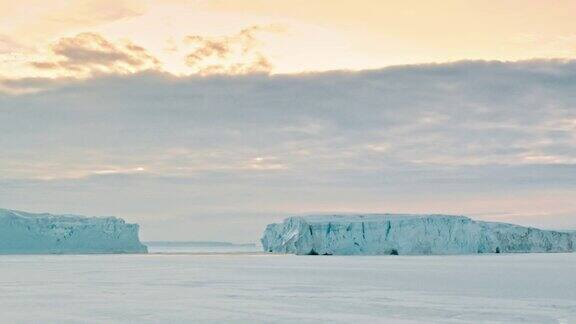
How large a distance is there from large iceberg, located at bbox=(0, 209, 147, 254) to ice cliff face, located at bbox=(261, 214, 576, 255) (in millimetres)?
14723

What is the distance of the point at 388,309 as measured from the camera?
1714 cm

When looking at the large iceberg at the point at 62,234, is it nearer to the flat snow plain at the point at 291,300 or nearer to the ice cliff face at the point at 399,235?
the ice cliff face at the point at 399,235

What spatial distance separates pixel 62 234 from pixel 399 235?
28.0 m

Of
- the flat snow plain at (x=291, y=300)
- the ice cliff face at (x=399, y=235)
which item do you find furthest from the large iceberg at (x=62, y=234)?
the flat snow plain at (x=291, y=300)

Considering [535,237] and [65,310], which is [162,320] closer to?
[65,310]

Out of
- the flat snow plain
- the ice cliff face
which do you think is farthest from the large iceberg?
the flat snow plain

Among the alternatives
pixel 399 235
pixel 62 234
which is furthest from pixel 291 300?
pixel 62 234

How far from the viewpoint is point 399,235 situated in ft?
182

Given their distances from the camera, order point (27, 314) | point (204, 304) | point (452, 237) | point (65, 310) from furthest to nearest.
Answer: point (452, 237)
point (204, 304)
point (65, 310)
point (27, 314)

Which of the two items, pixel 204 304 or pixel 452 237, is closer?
pixel 204 304

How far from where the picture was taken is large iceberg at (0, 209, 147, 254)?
→ 60062 mm

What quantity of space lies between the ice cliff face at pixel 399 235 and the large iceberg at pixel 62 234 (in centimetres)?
1472

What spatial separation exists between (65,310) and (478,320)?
29.9ft

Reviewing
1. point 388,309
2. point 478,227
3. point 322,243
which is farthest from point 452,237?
point 388,309
